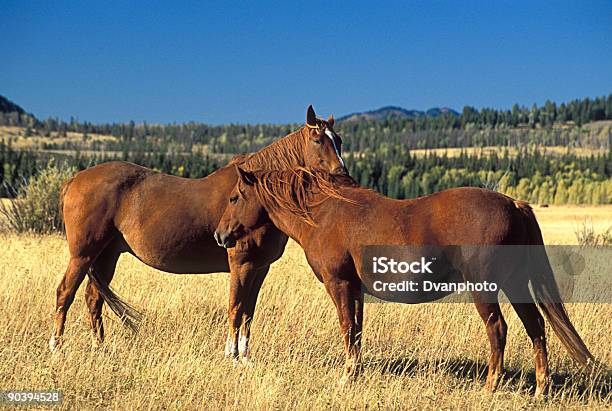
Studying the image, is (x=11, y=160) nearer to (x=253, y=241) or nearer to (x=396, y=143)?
(x=253, y=241)

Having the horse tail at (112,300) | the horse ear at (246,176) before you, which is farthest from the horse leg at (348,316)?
the horse tail at (112,300)

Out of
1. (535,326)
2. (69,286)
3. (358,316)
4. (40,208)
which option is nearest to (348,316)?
(358,316)

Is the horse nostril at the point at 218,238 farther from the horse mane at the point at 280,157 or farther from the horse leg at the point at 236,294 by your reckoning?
the horse mane at the point at 280,157

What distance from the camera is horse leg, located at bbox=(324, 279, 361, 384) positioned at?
5781 mm

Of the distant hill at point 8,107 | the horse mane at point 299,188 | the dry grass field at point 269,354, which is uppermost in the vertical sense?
the distant hill at point 8,107

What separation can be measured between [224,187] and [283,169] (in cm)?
64

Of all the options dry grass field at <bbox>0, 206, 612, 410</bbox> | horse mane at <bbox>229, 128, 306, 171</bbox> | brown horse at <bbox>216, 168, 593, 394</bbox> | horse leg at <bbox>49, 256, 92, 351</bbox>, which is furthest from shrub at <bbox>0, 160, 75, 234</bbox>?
brown horse at <bbox>216, 168, 593, 394</bbox>

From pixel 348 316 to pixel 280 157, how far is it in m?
2.15

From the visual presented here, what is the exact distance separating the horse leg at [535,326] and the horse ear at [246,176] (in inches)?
100

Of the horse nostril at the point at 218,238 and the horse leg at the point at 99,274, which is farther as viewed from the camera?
the horse leg at the point at 99,274

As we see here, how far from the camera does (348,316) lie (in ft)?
18.9

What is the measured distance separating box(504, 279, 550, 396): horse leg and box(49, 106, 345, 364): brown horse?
7.50 ft

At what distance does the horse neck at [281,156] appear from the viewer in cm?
716

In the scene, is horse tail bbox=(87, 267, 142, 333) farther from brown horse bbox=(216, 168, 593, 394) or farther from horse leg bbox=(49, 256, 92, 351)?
brown horse bbox=(216, 168, 593, 394)
